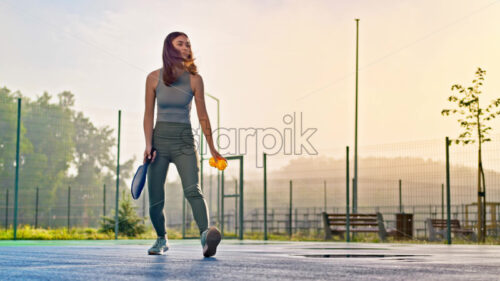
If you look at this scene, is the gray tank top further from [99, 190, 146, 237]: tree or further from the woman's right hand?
[99, 190, 146, 237]: tree

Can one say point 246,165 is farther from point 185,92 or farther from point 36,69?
point 36,69

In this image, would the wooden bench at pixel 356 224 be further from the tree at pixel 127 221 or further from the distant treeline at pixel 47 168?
A: the distant treeline at pixel 47 168

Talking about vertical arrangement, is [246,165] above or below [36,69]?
below

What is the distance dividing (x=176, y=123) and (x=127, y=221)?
39.1 ft

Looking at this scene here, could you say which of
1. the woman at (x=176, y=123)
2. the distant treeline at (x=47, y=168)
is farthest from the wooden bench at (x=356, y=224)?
the woman at (x=176, y=123)

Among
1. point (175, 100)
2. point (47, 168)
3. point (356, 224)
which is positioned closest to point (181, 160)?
A: point (175, 100)

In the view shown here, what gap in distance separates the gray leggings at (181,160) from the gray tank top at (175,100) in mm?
53

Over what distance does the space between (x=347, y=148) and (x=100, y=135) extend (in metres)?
33.4

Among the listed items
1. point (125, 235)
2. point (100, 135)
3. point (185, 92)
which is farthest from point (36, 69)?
point (185, 92)

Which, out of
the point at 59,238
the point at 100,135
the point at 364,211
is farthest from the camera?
the point at 100,135

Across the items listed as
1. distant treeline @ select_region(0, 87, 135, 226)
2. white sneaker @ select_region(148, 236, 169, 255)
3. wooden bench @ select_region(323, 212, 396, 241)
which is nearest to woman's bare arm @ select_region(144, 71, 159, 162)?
white sneaker @ select_region(148, 236, 169, 255)

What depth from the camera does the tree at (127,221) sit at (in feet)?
52.3

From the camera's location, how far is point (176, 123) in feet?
15.3

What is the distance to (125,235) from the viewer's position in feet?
52.5
